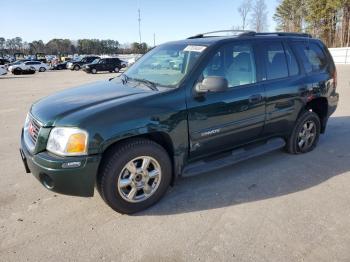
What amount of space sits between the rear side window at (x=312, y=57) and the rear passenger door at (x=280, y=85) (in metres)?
0.22

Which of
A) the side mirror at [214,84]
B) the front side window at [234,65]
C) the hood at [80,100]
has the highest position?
the front side window at [234,65]

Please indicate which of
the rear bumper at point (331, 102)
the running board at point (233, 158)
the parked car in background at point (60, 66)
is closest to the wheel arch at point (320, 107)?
the rear bumper at point (331, 102)

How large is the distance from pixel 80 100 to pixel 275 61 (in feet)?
8.88

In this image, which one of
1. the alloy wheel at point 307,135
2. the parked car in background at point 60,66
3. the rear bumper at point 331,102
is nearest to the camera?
the alloy wheel at point 307,135

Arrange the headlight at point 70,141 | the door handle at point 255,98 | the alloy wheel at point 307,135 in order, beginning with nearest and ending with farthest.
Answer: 1. the headlight at point 70,141
2. the door handle at point 255,98
3. the alloy wheel at point 307,135

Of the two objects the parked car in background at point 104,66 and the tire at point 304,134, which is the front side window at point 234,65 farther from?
the parked car in background at point 104,66

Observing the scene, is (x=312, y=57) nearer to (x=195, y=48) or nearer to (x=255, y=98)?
(x=255, y=98)

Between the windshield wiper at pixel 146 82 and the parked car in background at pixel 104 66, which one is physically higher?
the parked car in background at pixel 104 66

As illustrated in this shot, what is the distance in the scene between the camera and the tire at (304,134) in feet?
15.7

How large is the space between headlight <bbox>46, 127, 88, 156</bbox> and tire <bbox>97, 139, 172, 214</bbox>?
30 cm

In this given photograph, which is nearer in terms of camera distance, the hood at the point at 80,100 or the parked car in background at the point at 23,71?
the hood at the point at 80,100

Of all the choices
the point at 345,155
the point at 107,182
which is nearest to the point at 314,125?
the point at 345,155

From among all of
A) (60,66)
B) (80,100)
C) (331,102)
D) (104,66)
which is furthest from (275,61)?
(60,66)

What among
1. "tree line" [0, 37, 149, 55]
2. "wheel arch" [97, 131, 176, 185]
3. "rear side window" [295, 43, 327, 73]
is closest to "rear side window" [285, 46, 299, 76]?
"rear side window" [295, 43, 327, 73]
